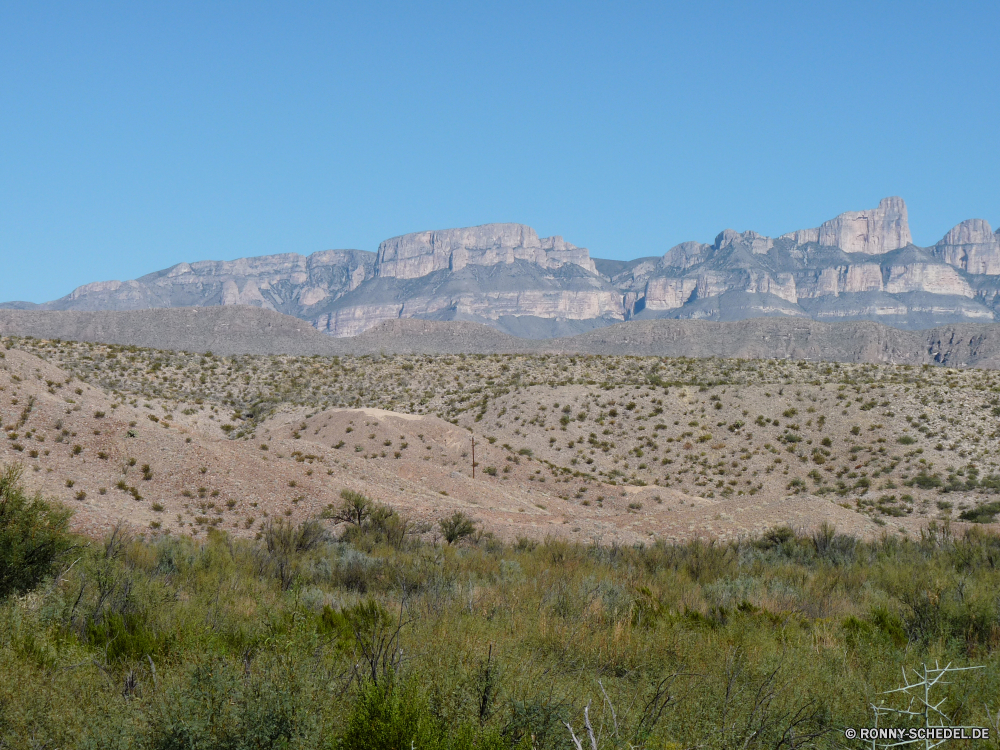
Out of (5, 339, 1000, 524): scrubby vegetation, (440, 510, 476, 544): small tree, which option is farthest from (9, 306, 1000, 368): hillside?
(440, 510, 476, 544): small tree

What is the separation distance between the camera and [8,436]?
2258 centimetres

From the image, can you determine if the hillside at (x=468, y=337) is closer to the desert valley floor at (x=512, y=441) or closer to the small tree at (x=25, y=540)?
the desert valley floor at (x=512, y=441)

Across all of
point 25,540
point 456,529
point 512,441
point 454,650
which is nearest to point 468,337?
point 512,441

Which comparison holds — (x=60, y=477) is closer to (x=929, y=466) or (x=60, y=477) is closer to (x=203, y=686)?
(x=203, y=686)

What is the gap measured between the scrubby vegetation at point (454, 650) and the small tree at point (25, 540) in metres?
0.04

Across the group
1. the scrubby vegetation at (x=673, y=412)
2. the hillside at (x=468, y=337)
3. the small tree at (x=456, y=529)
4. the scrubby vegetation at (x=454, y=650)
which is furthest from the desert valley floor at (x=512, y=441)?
the hillside at (x=468, y=337)

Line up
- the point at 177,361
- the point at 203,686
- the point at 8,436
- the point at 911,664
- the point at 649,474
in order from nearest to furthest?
the point at 203,686 → the point at 911,664 → the point at 8,436 → the point at 649,474 → the point at 177,361

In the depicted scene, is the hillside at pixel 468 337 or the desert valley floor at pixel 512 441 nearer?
the desert valley floor at pixel 512 441

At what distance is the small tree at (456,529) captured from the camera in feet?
60.6

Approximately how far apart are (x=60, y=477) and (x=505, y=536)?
1158cm

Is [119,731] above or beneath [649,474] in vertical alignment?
above

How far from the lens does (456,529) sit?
18891mm

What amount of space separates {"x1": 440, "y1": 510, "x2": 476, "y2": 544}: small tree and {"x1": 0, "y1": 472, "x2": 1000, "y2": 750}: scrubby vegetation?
5755 mm

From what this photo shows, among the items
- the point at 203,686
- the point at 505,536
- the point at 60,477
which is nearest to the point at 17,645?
the point at 203,686
